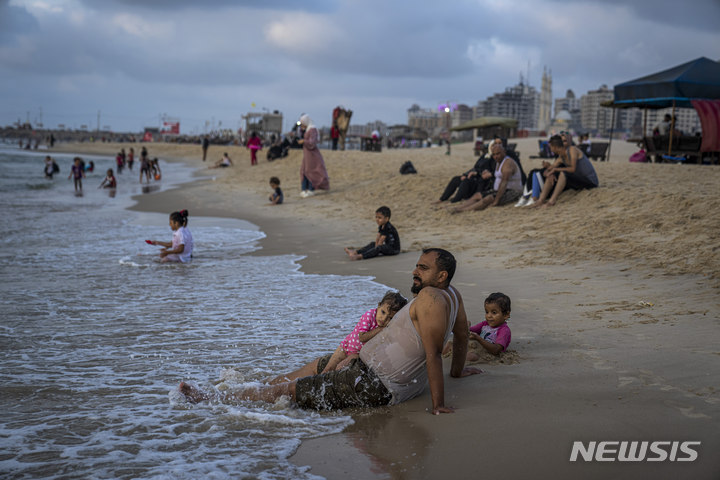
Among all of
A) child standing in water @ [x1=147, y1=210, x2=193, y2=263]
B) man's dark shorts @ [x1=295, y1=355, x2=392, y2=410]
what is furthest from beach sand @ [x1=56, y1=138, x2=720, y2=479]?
child standing in water @ [x1=147, y1=210, x2=193, y2=263]

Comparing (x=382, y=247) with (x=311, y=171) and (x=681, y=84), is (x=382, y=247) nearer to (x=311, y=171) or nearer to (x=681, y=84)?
(x=311, y=171)

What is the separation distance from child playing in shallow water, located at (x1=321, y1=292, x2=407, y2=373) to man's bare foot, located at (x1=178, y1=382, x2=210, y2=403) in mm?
747

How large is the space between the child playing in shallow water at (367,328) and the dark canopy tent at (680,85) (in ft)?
51.0

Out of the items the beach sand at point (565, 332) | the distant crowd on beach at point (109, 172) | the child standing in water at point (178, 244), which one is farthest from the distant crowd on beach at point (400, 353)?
the distant crowd on beach at point (109, 172)

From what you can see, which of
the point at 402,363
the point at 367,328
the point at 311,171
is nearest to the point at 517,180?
the point at 311,171

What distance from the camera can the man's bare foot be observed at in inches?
142

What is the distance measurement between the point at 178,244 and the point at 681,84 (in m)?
14.2

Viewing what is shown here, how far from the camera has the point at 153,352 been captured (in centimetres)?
461

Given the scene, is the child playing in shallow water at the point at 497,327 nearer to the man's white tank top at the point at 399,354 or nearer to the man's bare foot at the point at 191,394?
the man's white tank top at the point at 399,354

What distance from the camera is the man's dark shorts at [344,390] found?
344 centimetres

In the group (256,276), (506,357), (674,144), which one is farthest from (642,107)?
(506,357)

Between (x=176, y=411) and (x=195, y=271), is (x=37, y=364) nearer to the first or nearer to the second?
(x=176, y=411)

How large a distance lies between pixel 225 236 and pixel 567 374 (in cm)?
836

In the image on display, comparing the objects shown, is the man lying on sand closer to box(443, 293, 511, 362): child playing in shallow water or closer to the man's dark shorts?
the man's dark shorts
